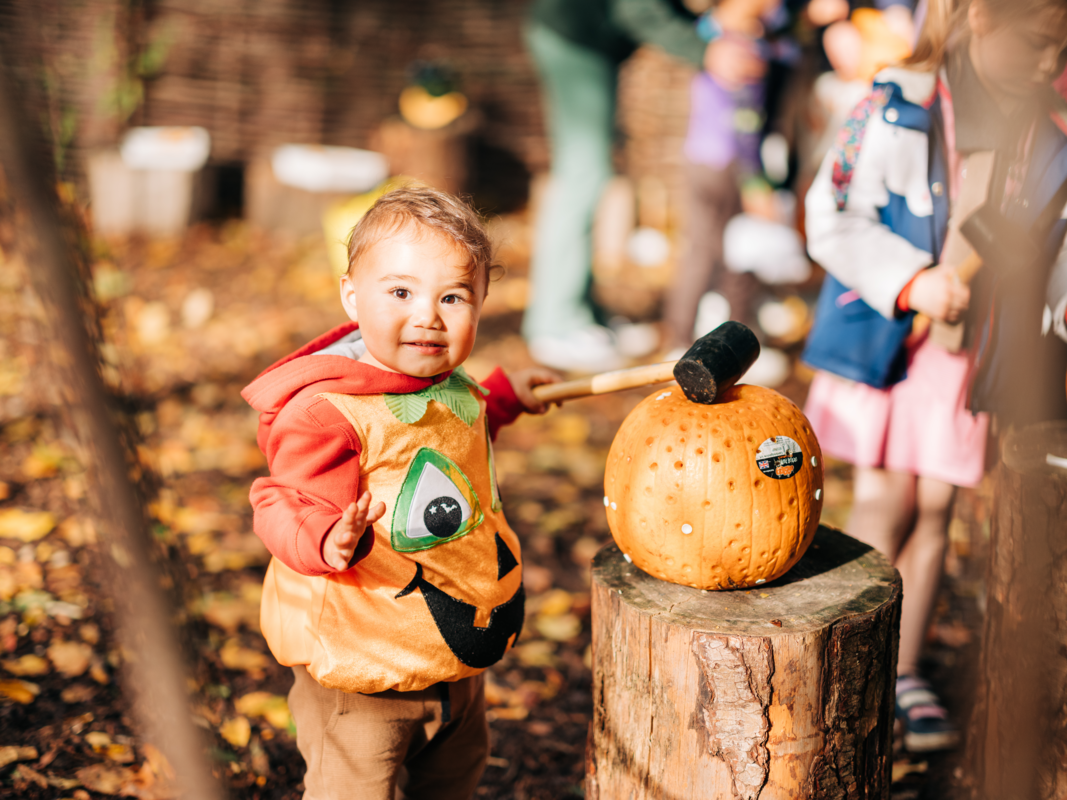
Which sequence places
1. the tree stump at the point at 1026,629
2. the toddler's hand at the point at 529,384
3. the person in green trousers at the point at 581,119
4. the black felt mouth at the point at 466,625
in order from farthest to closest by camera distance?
the person in green trousers at the point at 581,119
the toddler's hand at the point at 529,384
the tree stump at the point at 1026,629
the black felt mouth at the point at 466,625

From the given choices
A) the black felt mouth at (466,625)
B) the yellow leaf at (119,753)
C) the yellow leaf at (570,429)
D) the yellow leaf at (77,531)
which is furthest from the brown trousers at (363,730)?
the yellow leaf at (570,429)

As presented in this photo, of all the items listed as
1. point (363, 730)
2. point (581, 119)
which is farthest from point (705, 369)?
point (581, 119)

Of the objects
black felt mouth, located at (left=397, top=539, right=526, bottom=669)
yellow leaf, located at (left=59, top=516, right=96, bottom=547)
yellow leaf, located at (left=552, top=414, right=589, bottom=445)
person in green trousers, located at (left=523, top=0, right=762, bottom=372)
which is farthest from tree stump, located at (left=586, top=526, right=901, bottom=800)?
person in green trousers, located at (left=523, top=0, right=762, bottom=372)

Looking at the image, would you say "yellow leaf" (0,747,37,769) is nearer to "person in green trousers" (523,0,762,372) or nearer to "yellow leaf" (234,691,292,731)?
"yellow leaf" (234,691,292,731)

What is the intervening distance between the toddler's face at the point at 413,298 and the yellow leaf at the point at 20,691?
69.8 inches

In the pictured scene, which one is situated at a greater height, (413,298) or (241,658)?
(413,298)

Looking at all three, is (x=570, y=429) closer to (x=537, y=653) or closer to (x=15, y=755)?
(x=537, y=653)

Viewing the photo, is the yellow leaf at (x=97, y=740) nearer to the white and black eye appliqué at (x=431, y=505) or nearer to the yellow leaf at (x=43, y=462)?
the white and black eye appliqué at (x=431, y=505)

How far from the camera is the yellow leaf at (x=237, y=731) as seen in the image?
2.46m

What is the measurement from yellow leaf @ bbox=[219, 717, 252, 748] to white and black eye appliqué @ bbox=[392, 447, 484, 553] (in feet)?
3.90

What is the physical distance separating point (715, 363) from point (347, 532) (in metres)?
0.75

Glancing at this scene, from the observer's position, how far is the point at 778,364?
5258mm

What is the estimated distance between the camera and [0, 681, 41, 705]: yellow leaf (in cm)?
257

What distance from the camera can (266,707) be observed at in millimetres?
2684
